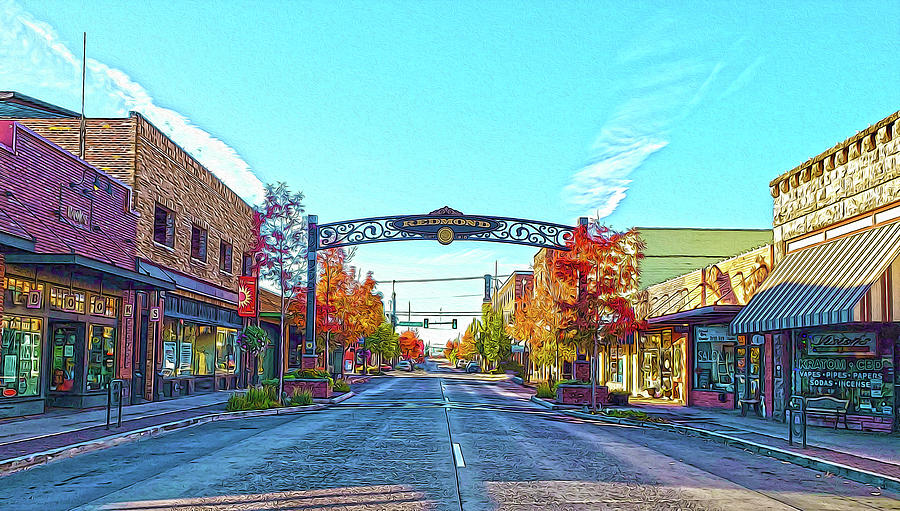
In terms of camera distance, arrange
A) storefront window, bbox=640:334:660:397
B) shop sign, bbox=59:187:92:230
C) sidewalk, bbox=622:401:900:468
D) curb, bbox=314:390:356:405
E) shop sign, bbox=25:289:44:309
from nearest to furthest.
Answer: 1. sidewalk, bbox=622:401:900:468
2. shop sign, bbox=25:289:44:309
3. shop sign, bbox=59:187:92:230
4. curb, bbox=314:390:356:405
5. storefront window, bbox=640:334:660:397

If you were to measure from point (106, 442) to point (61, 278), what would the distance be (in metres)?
9.77

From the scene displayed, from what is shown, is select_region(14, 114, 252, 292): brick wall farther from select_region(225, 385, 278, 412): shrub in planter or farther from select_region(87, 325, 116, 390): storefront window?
select_region(225, 385, 278, 412): shrub in planter

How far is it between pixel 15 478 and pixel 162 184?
21.0m

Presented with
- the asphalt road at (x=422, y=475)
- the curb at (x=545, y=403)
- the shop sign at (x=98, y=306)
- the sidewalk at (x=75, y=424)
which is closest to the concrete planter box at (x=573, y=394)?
the curb at (x=545, y=403)

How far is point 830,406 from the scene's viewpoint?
22000 mm

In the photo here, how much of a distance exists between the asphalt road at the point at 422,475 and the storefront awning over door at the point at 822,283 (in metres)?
4.39

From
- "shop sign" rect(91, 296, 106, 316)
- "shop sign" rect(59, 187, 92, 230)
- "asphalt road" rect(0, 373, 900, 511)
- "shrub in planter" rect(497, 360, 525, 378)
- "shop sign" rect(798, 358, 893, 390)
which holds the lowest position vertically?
"shrub in planter" rect(497, 360, 525, 378)

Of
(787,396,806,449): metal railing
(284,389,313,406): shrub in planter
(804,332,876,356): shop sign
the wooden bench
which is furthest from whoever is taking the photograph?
(284,389,313,406): shrub in planter

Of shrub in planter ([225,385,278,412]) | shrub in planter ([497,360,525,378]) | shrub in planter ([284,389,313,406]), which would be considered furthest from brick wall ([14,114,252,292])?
shrub in planter ([497,360,525,378])

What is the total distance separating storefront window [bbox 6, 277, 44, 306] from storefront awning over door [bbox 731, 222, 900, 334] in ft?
64.5

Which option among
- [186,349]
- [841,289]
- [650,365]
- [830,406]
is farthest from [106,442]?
[650,365]

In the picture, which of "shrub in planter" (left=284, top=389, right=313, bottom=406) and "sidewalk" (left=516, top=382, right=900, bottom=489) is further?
"shrub in planter" (left=284, top=389, right=313, bottom=406)

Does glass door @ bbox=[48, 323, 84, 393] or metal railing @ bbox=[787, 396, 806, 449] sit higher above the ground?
glass door @ bbox=[48, 323, 84, 393]

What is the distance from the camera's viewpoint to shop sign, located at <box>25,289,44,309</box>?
75.2 ft
